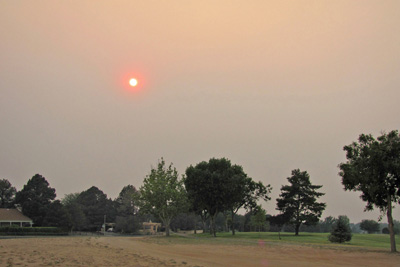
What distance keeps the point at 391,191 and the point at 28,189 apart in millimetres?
86158

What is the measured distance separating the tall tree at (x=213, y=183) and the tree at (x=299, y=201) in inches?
644

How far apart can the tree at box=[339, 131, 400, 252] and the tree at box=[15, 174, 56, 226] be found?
7529 cm

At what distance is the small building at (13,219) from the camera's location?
8081cm

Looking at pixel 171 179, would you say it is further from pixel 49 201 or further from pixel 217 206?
pixel 49 201

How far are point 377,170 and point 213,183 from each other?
41564 mm

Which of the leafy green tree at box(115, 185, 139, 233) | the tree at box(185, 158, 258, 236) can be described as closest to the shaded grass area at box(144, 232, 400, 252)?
the tree at box(185, 158, 258, 236)

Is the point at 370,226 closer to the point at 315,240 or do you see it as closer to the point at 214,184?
the point at 315,240

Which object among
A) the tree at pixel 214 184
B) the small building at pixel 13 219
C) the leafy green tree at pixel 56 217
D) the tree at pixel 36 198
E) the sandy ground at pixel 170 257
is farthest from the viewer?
the tree at pixel 36 198

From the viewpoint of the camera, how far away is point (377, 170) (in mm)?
34375

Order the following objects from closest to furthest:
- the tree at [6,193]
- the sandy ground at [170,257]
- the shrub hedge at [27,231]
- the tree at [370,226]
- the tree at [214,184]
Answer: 1. the sandy ground at [170,257]
2. the shrub hedge at [27,231]
3. the tree at [214,184]
4. the tree at [6,193]
5. the tree at [370,226]

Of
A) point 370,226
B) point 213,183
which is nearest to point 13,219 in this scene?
point 213,183

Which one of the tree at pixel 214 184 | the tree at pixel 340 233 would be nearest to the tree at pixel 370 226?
the tree at pixel 214 184

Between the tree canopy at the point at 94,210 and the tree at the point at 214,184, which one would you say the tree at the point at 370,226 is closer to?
the tree at the point at 214,184

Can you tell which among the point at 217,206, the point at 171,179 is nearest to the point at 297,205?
the point at 217,206
